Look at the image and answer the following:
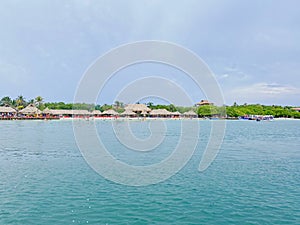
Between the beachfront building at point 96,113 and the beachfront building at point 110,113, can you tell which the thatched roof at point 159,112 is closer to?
the beachfront building at point 110,113

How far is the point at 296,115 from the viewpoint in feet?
493

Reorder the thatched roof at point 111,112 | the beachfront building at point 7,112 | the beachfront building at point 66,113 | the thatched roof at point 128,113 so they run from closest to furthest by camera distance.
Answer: the beachfront building at point 7,112 → the beachfront building at point 66,113 → the thatched roof at point 128,113 → the thatched roof at point 111,112

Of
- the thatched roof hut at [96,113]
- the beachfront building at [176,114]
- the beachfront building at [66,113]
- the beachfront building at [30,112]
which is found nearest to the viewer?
the beachfront building at [30,112]

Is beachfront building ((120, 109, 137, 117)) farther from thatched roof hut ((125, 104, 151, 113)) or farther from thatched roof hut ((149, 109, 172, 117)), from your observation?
thatched roof hut ((149, 109, 172, 117))

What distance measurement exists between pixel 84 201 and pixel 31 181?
456cm

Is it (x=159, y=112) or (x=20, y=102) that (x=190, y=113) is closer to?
(x=159, y=112)

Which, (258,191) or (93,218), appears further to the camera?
(258,191)

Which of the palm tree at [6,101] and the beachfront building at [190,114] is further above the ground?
the palm tree at [6,101]

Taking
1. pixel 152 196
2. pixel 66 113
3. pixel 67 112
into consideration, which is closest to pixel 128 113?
pixel 67 112

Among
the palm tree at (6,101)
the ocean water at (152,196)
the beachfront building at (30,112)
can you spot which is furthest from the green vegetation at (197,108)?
the ocean water at (152,196)

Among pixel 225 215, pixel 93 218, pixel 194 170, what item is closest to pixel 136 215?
pixel 93 218

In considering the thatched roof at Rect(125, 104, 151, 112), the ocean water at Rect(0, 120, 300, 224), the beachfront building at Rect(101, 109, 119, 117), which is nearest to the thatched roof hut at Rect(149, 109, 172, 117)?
the thatched roof at Rect(125, 104, 151, 112)

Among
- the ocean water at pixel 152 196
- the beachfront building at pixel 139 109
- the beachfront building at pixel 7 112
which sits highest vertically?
the beachfront building at pixel 139 109

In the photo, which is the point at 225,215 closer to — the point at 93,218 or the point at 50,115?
the point at 93,218
